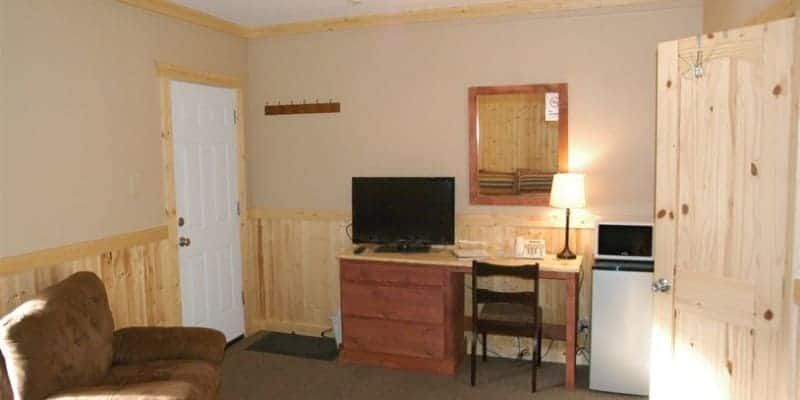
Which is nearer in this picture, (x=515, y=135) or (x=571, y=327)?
(x=571, y=327)

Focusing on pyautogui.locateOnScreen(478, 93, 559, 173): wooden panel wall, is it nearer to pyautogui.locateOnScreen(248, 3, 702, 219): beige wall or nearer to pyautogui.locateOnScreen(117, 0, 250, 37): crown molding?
pyautogui.locateOnScreen(248, 3, 702, 219): beige wall

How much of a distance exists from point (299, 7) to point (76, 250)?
7.34ft

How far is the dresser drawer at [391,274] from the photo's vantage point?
13.5 feet

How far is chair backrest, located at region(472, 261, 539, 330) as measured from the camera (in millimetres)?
3697

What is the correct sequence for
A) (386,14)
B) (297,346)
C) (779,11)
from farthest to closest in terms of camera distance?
(297,346) < (386,14) < (779,11)

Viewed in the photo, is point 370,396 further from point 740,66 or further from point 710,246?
point 740,66

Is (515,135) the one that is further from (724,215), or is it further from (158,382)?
(158,382)

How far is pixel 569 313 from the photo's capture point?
154 inches

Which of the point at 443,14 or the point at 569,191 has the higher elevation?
the point at 443,14

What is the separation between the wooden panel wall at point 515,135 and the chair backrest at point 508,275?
904mm

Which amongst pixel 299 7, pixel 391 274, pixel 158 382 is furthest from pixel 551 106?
pixel 158 382

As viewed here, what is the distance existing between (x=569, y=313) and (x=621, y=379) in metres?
0.51

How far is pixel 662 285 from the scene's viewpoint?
2797 mm

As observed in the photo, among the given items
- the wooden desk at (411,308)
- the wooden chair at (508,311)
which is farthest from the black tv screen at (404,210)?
the wooden chair at (508,311)
